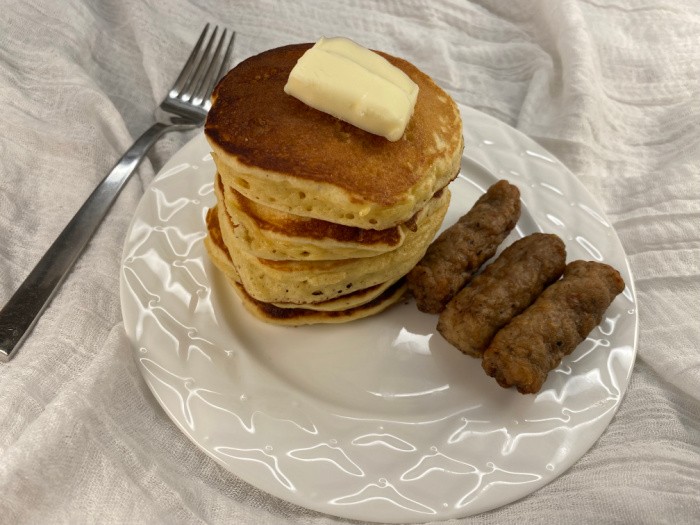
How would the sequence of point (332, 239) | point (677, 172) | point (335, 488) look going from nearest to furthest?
point (335, 488) → point (332, 239) → point (677, 172)

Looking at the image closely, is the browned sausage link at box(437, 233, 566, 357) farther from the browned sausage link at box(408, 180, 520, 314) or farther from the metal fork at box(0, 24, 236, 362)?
the metal fork at box(0, 24, 236, 362)

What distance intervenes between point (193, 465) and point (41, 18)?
267 centimetres

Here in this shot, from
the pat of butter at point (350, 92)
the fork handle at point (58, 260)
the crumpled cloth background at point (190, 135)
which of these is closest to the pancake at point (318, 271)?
the pat of butter at point (350, 92)

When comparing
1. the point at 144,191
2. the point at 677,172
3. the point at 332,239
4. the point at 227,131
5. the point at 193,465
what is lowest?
the point at 193,465

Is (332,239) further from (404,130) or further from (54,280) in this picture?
(54,280)

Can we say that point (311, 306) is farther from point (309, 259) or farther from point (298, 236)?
point (298, 236)

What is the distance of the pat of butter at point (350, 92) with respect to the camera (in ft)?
7.04

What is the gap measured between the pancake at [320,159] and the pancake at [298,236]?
53 mm

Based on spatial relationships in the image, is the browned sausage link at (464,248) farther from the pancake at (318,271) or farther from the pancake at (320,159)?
the pancake at (320,159)

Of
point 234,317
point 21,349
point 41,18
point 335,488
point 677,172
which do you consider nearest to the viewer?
point 335,488

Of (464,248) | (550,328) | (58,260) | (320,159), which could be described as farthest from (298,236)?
(58,260)

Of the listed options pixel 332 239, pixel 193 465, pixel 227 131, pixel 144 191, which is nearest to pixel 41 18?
pixel 144 191

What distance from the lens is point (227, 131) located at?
2.24 meters

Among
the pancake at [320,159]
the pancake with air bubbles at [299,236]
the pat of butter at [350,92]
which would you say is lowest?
the pancake with air bubbles at [299,236]
